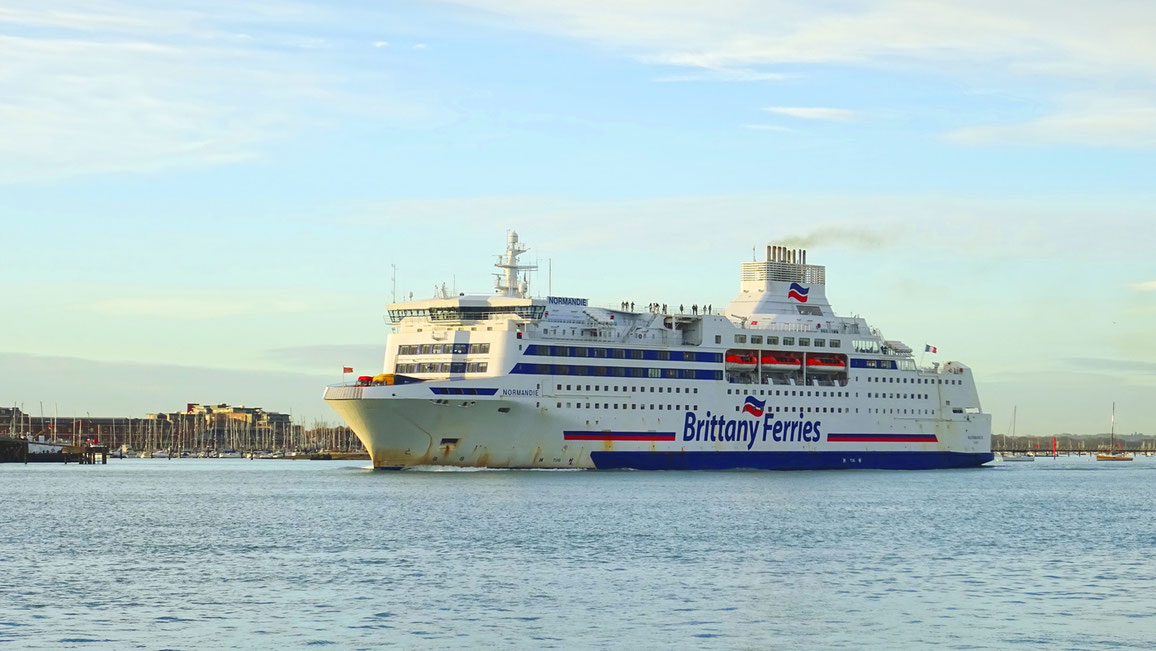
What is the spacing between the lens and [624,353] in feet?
248

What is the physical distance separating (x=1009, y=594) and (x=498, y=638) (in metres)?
11.4

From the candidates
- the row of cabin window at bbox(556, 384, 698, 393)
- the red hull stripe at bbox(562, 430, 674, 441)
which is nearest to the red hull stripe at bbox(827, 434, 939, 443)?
the row of cabin window at bbox(556, 384, 698, 393)

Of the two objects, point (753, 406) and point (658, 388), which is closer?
point (658, 388)

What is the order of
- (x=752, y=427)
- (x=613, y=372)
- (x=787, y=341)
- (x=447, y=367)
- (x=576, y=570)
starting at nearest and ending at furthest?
(x=576, y=570) → (x=447, y=367) → (x=613, y=372) → (x=752, y=427) → (x=787, y=341)

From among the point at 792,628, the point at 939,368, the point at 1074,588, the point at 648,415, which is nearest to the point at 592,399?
the point at 648,415

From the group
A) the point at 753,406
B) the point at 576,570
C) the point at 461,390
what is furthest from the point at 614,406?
the point at 576,570

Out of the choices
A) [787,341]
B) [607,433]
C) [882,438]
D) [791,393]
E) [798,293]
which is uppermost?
[798,293]

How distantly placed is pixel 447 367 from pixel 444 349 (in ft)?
3.64

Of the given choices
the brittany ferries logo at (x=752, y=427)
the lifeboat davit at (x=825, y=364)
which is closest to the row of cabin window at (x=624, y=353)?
the brittany ferries logo at (x=752, y=427)

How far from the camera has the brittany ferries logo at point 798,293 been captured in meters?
85.6

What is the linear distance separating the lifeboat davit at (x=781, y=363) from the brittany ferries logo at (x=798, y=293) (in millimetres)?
4281

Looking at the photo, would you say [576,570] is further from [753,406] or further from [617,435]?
[753,406]

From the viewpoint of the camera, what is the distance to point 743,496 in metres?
61.2

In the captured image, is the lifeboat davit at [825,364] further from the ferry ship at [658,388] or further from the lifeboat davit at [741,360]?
the lifeboat davit at [741,360]
